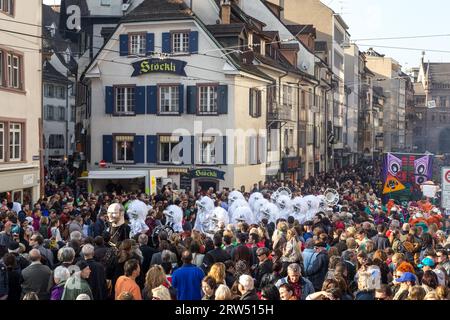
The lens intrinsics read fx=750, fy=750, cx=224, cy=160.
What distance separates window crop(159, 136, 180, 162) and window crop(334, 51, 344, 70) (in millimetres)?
31973

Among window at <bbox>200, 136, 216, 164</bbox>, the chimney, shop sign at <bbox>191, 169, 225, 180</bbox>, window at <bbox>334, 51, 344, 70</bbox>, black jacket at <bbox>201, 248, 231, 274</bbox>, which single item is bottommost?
black jacket at <bbox>201, 248, 231, 274</bbox>

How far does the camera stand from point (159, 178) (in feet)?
106

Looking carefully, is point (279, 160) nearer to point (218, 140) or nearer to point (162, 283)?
point (218, 140)

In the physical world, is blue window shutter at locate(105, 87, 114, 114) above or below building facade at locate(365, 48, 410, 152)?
below

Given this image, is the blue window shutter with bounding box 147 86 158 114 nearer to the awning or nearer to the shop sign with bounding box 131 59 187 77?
the shop sign with bounding box 131 59 187 77

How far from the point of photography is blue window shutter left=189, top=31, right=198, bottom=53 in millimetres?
35906

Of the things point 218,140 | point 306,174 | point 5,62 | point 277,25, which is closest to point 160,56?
point 218,140

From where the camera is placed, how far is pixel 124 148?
38.1 m

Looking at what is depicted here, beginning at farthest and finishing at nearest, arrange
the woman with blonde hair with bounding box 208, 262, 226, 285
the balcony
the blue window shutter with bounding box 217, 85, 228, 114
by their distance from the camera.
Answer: the balcony < the blue window shutter with bounding box 217, 85, 228, 114 < the woman with blonde hair with bounding box 208, 262, 226, 285

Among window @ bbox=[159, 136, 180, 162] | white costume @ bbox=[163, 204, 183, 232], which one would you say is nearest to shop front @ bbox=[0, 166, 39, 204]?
window @ bbox=[159, 136, 180, 162]

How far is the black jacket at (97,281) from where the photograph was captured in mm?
9625

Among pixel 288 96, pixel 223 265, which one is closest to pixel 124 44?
pixel 288 96

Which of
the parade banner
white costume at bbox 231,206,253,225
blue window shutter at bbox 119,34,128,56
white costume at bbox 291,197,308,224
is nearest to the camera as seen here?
white costume at bbox 231,206,253,225

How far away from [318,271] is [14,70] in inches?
803
